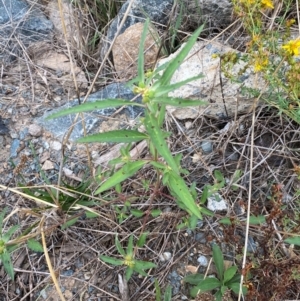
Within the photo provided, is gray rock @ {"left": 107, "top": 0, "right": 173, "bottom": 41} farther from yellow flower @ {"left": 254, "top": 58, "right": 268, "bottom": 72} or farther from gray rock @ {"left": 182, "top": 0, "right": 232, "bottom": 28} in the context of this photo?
yellow flower @ {"left": 254, "top": 58, "right": 268, "bottom": 72}

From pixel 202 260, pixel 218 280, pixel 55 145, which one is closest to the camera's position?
pixel 218 280

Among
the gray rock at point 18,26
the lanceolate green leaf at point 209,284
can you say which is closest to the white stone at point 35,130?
the gray rock at point 18,26

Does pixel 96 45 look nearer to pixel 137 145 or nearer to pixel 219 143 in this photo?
pixel 137 145

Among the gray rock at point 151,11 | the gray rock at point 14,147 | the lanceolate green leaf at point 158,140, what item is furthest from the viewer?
the gray rock at point 151,11

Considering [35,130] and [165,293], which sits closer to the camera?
[165,293]

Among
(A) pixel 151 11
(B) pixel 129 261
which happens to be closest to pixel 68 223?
(B) pixel 129 261

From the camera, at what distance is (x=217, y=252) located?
1.70 meters

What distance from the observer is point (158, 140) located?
1265 mm

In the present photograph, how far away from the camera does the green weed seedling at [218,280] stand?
1642 mm

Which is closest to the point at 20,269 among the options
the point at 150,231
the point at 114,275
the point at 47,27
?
the point at 114,275

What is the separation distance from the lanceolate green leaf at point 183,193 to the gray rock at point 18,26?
1.53 meters

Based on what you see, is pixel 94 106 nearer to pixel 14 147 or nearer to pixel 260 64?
pixel 260 64

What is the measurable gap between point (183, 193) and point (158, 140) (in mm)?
187

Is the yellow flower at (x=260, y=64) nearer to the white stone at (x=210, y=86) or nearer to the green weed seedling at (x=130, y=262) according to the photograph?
the white stone at (x=210, y=86)
